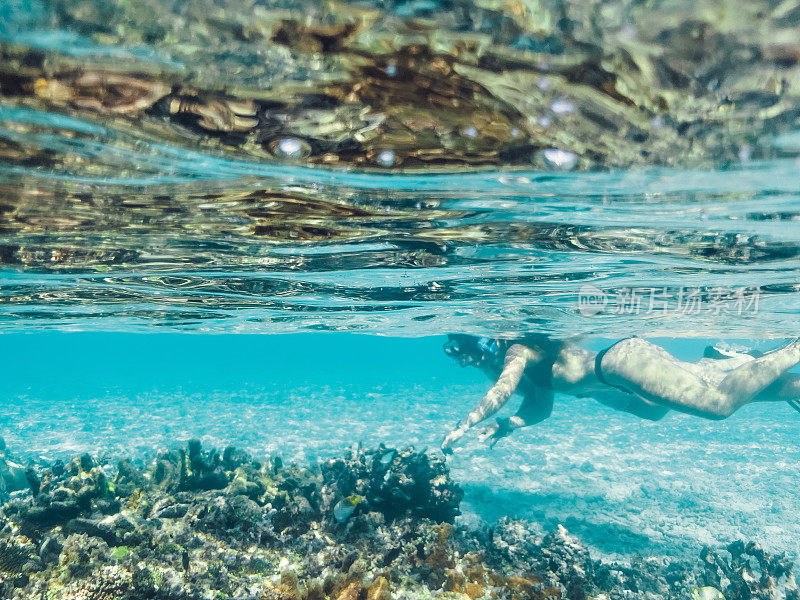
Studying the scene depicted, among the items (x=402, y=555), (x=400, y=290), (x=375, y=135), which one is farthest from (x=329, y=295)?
(x=375, y=135)

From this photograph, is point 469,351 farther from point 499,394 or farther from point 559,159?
point 559,159

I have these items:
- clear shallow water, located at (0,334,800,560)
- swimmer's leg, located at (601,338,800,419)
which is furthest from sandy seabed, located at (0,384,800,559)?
swimmer's leg, located at (601,338,800,419)

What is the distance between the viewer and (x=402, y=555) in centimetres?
795

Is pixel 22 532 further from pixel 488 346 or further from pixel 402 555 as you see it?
pixel 488 346

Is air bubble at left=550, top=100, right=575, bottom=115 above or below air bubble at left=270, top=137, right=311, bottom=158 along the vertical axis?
above

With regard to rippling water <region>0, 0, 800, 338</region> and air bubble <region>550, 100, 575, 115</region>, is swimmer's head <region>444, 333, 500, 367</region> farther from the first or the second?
air bubble <region>550, 100, 575, 115</region>

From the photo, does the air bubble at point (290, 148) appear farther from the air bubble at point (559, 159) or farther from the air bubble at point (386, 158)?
the air bubble at point (559, 159)

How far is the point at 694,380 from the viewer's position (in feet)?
39.8

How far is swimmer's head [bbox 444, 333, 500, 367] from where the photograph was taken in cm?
1499

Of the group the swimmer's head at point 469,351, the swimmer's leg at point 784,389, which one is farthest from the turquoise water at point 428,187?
the swimmer's leg at point 784,389

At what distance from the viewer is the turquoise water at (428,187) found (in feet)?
11.1

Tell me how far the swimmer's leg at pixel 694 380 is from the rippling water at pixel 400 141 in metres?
2.78

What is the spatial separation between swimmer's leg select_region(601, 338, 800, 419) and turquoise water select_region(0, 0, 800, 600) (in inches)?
75.6

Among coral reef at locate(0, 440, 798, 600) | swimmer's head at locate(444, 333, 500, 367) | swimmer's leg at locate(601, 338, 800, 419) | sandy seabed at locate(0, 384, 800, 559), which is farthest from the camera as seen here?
swimmer's head at locate(444, 333, 500, 367)
